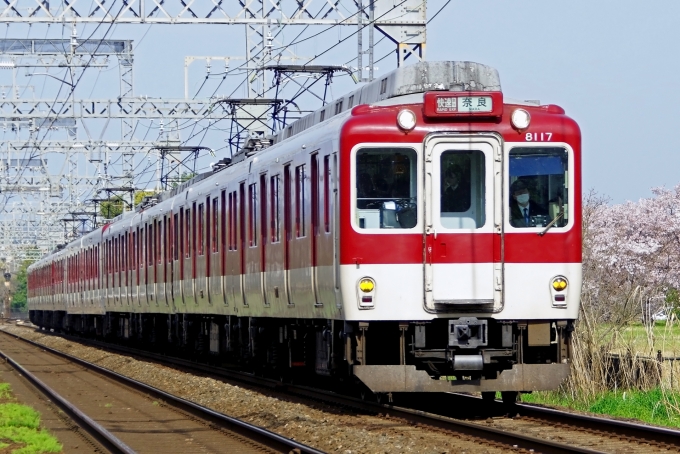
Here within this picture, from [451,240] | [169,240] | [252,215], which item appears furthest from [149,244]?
[451,240]

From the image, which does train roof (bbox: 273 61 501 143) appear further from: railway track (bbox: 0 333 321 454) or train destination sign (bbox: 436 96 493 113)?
railway track (bbox: 0 333 321 454)

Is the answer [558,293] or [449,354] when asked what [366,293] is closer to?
[449,354]

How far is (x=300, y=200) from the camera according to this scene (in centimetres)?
1411

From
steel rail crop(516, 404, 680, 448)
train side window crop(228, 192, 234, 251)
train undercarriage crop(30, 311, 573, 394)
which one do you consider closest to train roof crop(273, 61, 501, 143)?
train undercarriage crop(30, 311, 573, 394)

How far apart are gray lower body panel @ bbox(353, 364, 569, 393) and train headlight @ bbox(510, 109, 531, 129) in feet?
7.24

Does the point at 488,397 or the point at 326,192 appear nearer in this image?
the point at 326,192

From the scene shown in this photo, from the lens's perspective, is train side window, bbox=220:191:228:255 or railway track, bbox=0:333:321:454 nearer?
railway track, bbox=0:333:321:454

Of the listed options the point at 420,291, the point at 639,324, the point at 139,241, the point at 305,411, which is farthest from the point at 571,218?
the point at 139,241

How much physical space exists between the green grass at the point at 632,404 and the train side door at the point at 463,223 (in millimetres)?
2100

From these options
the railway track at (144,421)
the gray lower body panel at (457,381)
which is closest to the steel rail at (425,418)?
the gray lower body panel at (457,381)

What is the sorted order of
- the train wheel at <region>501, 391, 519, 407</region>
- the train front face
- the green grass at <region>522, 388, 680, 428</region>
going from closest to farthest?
1. the train front face
2. the train wheel at <region>501, 391, 519, 407</region>
3. the green grass at <region>522, 388, 680, 428</region>

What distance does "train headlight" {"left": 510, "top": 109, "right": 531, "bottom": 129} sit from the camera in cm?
1218

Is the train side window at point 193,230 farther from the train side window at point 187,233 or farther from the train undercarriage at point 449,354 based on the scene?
the train undercarriage at point 449,354

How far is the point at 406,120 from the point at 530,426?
2.97 meters
